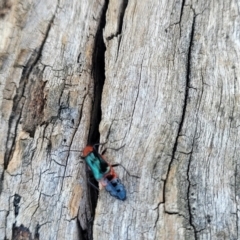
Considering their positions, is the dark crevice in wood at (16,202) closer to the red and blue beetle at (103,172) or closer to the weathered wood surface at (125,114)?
the weathered wood surface at (125,114)

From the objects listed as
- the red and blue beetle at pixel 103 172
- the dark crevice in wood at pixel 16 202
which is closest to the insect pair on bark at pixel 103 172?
the red and blue beetle at pixel 103 172

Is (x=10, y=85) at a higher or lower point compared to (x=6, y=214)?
higher

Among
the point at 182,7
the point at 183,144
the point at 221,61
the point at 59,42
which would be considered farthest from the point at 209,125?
the point at 59,42

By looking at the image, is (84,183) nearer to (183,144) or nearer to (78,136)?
(78,136)

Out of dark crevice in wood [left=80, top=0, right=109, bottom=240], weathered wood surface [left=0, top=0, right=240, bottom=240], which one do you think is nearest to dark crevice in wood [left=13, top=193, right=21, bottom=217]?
weathered wood surface [left=0, top=0, right=240, bottom=240]

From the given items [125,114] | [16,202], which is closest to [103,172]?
[125,114]

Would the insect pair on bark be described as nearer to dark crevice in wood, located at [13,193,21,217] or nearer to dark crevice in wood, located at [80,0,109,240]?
dark crevice in wood, located at [80,0,109,240]
